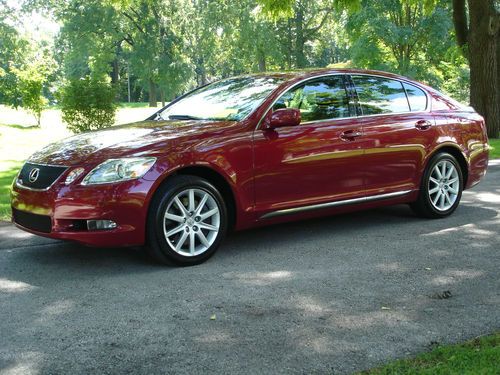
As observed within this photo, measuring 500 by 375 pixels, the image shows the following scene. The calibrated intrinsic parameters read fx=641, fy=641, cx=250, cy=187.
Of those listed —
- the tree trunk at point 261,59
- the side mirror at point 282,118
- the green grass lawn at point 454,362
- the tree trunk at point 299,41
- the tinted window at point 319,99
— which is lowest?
the green grass lawn at point 454,362

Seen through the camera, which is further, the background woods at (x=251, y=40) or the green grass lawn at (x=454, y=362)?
the background woods at (x=251, y=40)

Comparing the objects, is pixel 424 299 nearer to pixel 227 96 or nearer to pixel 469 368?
pixel 469 368

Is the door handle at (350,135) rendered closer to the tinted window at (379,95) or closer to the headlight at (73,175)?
the tinted window at (379,95)

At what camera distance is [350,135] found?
20.7ft

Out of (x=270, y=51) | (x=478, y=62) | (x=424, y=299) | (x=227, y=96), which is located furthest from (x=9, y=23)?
(x=424, y=299)

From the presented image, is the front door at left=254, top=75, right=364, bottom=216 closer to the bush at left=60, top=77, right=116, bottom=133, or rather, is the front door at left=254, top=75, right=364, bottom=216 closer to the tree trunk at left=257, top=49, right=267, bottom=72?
the bush at left=60, top=77, right=116, bottom=133

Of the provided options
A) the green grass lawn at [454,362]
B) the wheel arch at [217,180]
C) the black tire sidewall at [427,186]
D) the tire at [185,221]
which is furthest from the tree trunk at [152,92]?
the green grass lawn at [454,362]

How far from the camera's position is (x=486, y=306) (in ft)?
14.2

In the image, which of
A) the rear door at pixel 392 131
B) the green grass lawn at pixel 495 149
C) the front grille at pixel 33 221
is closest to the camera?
the front grille at pixel 33 221

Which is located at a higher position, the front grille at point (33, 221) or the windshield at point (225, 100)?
the windshield at point (225, 100)

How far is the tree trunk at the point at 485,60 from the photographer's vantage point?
51.7 ft

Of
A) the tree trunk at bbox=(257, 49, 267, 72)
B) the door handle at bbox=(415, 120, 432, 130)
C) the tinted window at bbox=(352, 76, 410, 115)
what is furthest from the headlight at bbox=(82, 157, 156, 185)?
the tree trunk at bbox=(257, 49, 267, 72)

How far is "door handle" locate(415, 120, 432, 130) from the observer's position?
689 centimetres

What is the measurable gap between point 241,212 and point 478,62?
12515 mm
